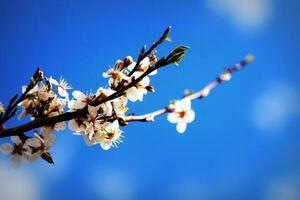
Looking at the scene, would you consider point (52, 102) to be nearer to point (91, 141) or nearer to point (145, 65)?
point (91, 141)

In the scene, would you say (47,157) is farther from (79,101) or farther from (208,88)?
(208,88)

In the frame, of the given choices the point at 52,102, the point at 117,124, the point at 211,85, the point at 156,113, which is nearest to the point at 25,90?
the point at 52,102

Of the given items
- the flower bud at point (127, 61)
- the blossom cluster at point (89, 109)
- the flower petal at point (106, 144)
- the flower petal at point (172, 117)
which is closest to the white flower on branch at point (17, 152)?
the blossom cluster at point (89, 109)

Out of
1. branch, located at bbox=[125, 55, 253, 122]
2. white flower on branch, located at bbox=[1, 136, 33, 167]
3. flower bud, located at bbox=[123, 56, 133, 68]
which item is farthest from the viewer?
flower bud, located at bbox=[123, 56, 133, 68]

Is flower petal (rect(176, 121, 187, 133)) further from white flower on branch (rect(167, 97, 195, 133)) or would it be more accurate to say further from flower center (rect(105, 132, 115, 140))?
flower center (rect(105, 132, 115, 140))

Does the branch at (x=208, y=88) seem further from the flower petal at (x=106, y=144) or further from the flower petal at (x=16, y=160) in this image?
the flower petal at (x=16, y=160)

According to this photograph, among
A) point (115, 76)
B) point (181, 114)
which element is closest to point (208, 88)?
point (181, 114)

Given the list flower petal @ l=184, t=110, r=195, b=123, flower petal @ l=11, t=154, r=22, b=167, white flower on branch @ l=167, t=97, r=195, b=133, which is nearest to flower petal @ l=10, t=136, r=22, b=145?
flower petal @ l=11, t=154, r=22, b=167
